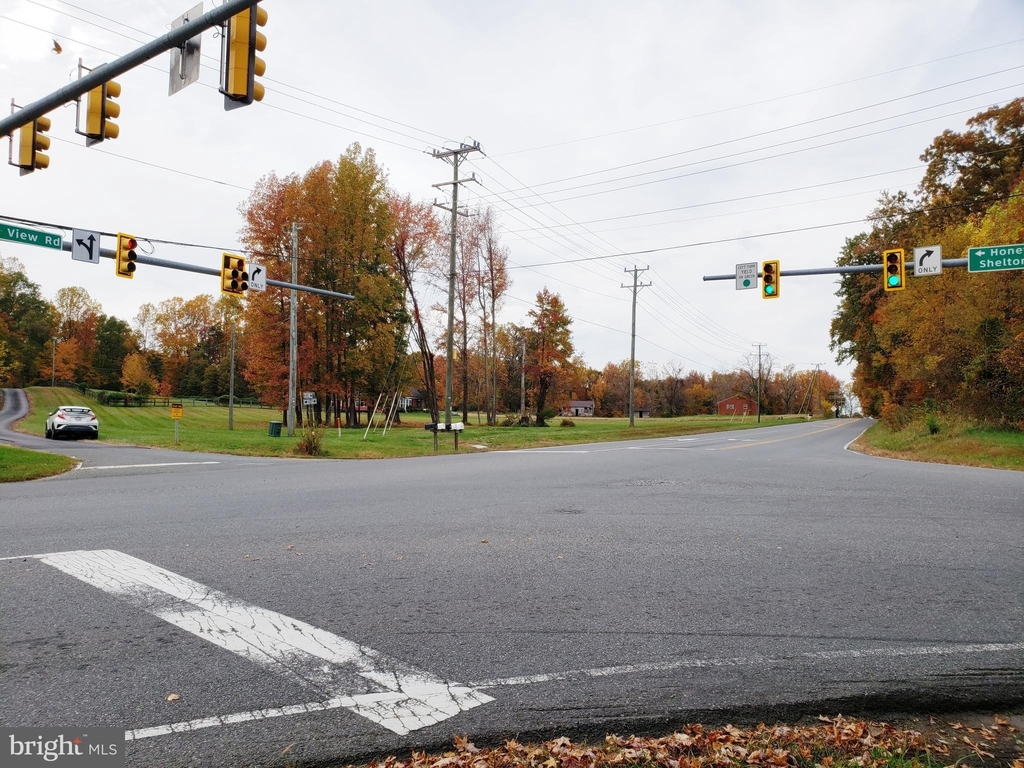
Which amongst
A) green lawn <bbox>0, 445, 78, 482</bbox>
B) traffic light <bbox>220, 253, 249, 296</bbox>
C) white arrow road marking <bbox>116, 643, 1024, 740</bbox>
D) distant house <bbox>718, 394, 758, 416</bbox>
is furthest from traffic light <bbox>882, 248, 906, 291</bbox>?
distant house <bbox>718, 394, 758, 416</bbox>

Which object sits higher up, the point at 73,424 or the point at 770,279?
the point at 770,279

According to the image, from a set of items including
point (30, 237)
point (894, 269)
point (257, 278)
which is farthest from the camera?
point (257, 278)

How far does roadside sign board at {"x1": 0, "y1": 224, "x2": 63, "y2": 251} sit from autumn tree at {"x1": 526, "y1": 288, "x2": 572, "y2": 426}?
4097 centimetres

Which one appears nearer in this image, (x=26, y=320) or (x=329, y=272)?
(x=329, y=272)

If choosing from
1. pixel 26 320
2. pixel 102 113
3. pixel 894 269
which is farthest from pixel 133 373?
pixel 894 269

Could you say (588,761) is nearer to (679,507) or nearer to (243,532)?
(243,532)

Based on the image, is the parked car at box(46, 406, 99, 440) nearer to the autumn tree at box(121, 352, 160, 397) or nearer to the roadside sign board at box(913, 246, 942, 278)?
the roadside sign board at box(913, 246, 942, 278)

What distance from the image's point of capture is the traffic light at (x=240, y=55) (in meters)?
7.73

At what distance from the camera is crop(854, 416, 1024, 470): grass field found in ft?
66.5

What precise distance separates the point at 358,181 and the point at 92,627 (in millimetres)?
41917

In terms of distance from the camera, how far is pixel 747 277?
1872cm

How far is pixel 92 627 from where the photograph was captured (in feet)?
13.4

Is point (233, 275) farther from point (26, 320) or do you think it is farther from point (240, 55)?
point (26, 320)

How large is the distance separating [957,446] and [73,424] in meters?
36.2
